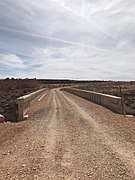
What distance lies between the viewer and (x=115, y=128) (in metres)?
11.3

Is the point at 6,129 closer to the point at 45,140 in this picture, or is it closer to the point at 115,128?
the point at 45,140

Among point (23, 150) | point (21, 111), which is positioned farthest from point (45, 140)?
point (21, 111)

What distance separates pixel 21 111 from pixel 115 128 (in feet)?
20.7

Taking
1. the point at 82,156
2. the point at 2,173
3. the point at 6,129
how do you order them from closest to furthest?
the point at 2,173 < the point at 82,156 < the point at 6,129

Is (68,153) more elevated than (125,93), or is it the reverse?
(68,153)

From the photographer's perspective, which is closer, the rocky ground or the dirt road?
the dirt road

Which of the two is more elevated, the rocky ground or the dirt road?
the dirt road

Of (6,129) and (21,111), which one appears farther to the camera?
(21,111)

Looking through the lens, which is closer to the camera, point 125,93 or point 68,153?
point 68,153

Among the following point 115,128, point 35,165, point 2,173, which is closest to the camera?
point 2,173

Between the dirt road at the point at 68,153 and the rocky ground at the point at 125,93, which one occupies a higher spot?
the dirt road at the point at 68,153

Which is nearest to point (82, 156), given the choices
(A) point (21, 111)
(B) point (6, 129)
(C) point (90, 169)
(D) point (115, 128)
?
(C) point (90, 169)

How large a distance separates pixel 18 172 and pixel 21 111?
→ 9.71m

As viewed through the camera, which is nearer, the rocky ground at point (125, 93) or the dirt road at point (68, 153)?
the dirt road at point (68, 153)
